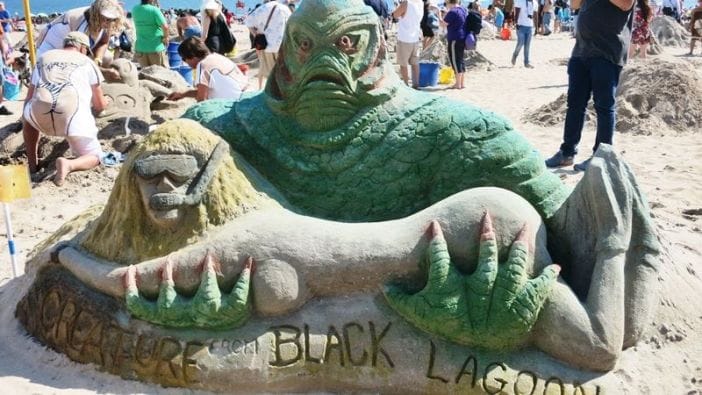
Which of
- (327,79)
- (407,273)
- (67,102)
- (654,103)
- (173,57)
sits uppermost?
(327,79)

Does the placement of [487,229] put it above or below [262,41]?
below

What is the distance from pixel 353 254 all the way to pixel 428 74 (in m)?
8.56

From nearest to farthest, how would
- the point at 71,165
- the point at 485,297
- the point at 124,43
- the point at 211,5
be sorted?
1. the point at 485,297
2. the point at 71,165
3. the point at 211,5
4. the point at 124,43

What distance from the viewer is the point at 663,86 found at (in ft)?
27.3

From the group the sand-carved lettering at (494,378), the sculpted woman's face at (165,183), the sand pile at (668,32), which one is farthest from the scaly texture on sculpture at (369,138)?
the sand pile at (668,32)

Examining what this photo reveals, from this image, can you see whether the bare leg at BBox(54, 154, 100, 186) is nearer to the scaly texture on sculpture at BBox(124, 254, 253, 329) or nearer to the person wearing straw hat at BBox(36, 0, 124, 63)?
the person wearing straw hat at BBox(36, 0, 124, 63)

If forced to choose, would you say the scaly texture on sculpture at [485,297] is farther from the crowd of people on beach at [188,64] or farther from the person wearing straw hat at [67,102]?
the person wearing straw hat at [67,102]

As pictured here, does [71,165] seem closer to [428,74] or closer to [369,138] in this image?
[369,138]

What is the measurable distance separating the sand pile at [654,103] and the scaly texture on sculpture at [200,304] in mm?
6224

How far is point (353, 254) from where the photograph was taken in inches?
110

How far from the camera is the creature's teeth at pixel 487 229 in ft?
8.88

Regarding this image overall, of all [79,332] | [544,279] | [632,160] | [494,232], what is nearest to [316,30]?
[494,232]

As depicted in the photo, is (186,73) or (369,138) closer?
(369,138)

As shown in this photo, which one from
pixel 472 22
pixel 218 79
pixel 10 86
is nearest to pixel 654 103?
pixel 472 22
